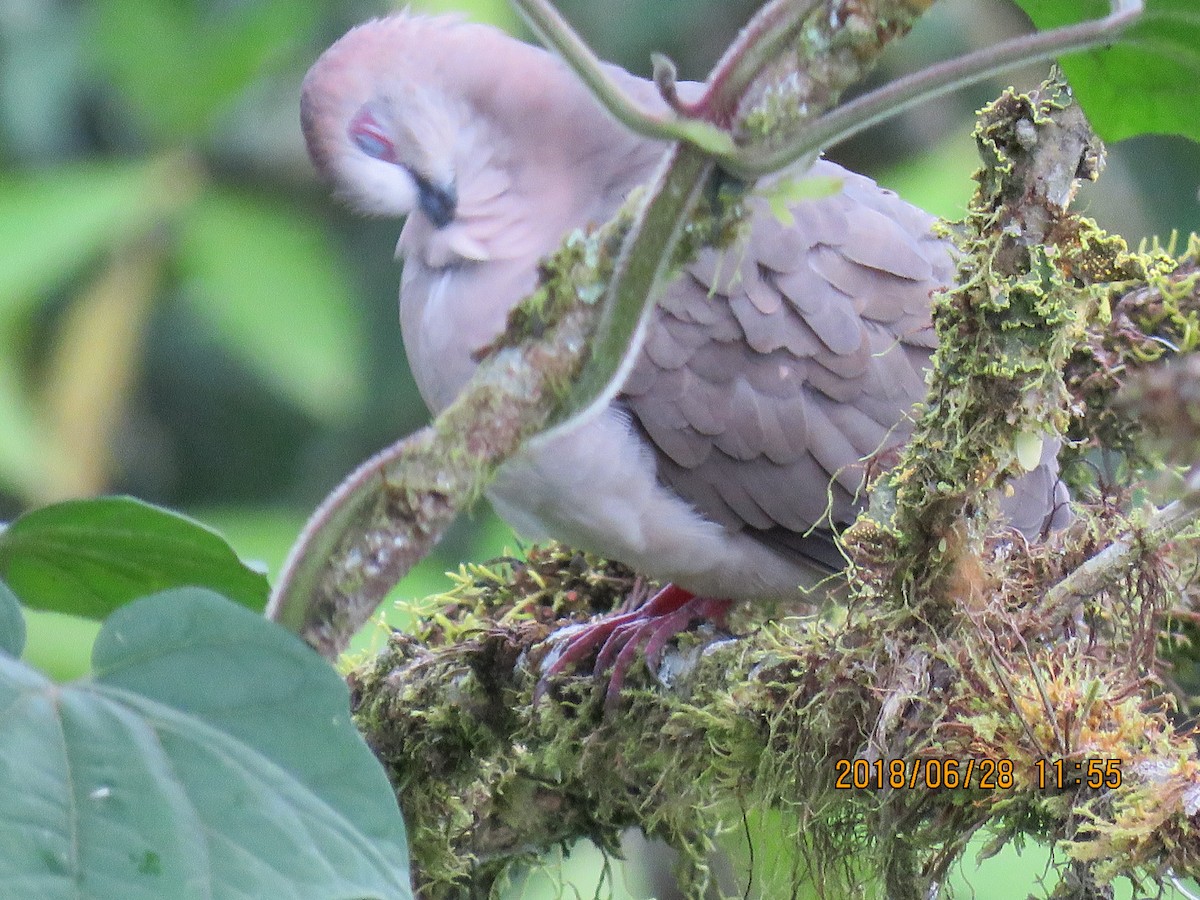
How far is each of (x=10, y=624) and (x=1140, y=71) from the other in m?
1.05

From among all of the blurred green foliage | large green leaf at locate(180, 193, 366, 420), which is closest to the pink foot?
the blurred green foliage

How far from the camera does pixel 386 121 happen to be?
7.25 ft

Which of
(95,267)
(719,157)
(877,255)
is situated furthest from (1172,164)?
(719,157)

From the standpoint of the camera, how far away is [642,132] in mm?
1022

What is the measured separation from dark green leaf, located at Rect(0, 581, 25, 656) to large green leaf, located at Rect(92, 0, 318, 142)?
429cm

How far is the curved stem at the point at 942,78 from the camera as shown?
3.20 ft

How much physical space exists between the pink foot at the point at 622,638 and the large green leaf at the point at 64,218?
337 centimetres

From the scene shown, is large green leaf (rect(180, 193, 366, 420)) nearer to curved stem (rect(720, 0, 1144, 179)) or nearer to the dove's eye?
the dove's eye

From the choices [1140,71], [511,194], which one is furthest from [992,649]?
[511,194]

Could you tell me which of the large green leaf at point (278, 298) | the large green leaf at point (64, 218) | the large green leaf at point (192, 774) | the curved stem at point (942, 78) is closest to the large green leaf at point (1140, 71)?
the curved stem at point (942, 78)

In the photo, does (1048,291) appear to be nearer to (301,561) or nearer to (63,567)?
(301,561)

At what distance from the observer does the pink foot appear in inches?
75.0
